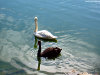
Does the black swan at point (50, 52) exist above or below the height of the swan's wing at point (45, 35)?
below

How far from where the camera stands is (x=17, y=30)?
9.10 meters

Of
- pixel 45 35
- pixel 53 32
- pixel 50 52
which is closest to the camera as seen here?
pixel 50 52

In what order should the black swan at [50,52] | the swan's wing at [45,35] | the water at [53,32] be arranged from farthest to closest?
the swan's wing at [45,35], the black swan at [50,52], the water at [53,32]

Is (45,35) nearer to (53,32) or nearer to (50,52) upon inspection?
(53,32)

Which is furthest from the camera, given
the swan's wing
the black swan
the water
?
the swan's wing

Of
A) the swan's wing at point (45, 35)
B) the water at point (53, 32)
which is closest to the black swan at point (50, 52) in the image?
the water at point (53, 32)

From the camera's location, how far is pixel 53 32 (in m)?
8.96

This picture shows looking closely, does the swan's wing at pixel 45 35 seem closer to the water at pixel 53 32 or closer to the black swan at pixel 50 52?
the water at pixel 53 32

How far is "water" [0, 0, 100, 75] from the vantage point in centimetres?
623

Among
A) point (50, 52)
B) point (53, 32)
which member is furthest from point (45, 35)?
point (50, 52)

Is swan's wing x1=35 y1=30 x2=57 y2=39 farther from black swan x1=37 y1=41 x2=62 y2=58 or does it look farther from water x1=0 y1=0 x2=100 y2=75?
black swan x1=37 y1=41 x2=62 y2=58

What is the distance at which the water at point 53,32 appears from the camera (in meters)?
6.23

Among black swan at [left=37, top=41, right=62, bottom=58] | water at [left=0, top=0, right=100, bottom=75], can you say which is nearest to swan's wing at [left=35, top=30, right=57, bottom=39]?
water at [left=0, top=0, right=100, bottom=75]

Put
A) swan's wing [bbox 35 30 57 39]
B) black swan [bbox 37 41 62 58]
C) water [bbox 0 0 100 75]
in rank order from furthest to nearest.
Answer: swan's wing [bbox 35 30 57 39]
black swan [bbox 37 41 62 58]
water [bbox 0 0 100 75]
